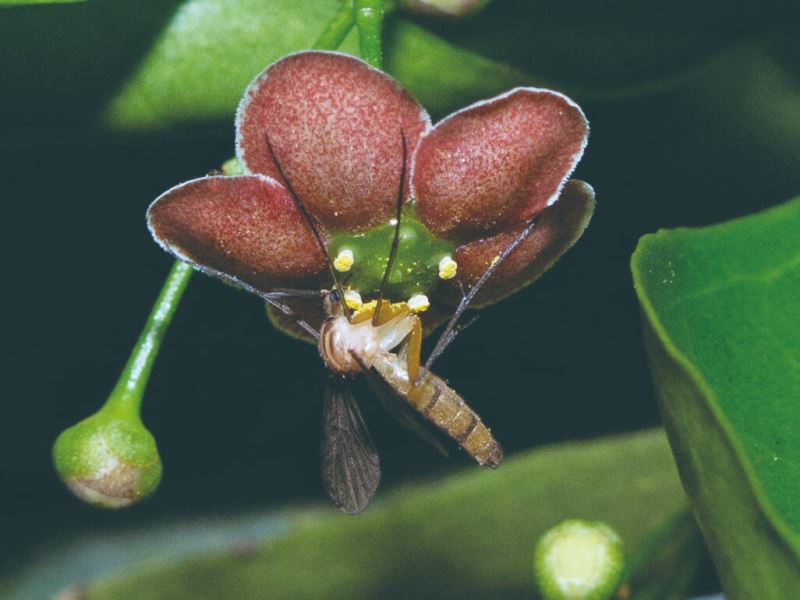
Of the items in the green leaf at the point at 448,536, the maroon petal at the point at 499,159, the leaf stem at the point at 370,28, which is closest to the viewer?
the maroon petal at the point at 499,159

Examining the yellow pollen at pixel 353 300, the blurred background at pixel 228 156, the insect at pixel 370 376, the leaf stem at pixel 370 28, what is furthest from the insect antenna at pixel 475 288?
the blurred background at pixel 228 156

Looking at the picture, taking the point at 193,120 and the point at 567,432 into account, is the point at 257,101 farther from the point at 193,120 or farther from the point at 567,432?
the point at 567,432

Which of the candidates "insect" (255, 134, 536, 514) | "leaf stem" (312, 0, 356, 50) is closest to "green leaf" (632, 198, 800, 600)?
"insect" (255, 134, 536, 514)

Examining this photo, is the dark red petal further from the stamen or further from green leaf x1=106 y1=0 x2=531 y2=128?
green leaf x1=106 y1=0 x2=531 y2=128

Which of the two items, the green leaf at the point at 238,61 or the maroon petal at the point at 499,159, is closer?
the maroon petal at the point at 499,159

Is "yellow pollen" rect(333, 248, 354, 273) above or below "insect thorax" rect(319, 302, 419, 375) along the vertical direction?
above

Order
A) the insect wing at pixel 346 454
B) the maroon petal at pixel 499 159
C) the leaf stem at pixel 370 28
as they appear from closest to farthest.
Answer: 1. the maroon petal at pixel 499 159
2. the leaf stem at pixel 370 28
3. the insect wing at pixel 346 454

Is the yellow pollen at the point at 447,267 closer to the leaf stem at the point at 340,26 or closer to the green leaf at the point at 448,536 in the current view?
the leaf stem at the point at 340,26
